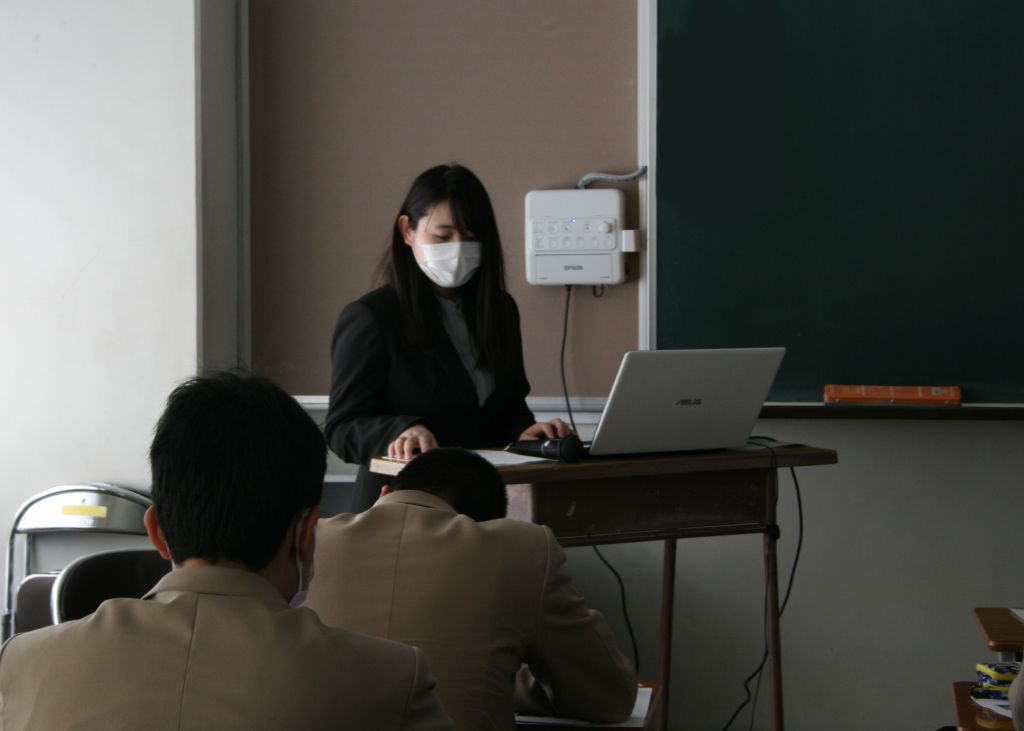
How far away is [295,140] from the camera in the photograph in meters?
3.56

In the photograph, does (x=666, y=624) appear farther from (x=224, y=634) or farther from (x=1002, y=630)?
(x=224, y=634)

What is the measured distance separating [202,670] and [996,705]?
133cm

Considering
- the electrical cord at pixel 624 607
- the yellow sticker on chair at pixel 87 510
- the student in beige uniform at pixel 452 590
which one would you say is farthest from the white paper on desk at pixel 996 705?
the yellow sticker on chair at pixel 87 510

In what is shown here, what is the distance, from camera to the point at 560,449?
2.11 meters

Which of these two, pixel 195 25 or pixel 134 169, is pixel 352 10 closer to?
pixel 195 25

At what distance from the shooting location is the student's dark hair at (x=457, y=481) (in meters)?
1.66

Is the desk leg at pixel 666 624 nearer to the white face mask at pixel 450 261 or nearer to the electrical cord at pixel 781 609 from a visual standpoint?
the electrical cord at pixel 781 609

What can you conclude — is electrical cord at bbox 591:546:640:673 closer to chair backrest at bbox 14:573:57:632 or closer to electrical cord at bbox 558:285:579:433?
electrical cord at bbox 558:285:579:433

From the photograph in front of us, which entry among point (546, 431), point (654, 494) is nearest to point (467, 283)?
point (546, 431)

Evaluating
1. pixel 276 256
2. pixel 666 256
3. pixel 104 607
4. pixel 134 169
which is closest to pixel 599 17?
pixel 666 256

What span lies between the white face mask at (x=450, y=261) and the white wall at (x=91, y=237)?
124cm

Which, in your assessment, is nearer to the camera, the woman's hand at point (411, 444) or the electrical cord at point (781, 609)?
the woman's hand at point (411, 444)

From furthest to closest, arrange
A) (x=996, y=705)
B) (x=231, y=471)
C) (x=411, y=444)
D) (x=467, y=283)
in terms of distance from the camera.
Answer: (x=467, y=283) → (x=411, y=444) → (x=996, y=705) → (x=231, y=471)

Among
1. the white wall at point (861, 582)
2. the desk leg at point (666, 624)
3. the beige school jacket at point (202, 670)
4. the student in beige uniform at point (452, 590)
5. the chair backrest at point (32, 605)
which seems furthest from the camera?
the white wall at point (861, 582)
